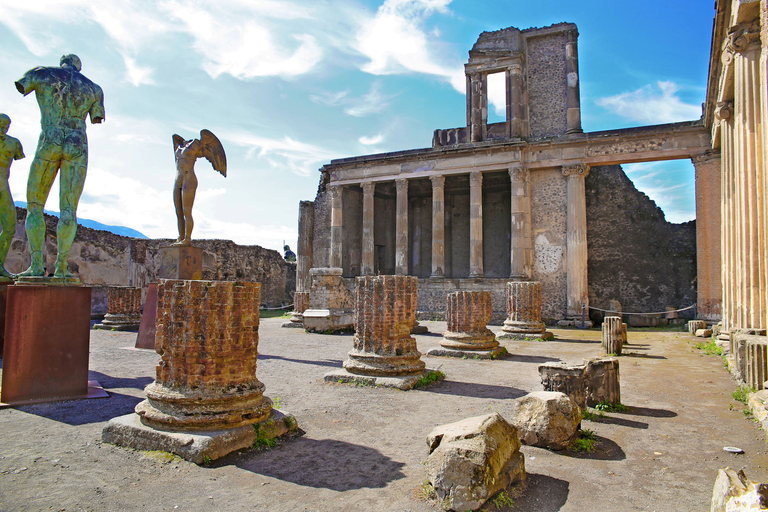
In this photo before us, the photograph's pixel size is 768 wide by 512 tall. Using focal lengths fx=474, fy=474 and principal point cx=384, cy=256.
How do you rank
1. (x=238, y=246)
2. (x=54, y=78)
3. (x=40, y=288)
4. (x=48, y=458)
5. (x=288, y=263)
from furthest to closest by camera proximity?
(x=288, y=263) < (x=238, y=246) < (x=54, y=78) < (x=40, y=288) < (x=48, y=458)

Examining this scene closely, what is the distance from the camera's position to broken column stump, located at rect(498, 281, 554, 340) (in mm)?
11898

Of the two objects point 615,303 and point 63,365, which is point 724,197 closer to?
point 615,303

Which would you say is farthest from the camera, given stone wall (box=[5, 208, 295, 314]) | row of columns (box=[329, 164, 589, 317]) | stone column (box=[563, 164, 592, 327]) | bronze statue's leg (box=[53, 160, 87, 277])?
row of columns (box=[329, 164, 589, 317])

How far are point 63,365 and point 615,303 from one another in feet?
64.4

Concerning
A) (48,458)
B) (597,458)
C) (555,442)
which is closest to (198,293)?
(48,458)

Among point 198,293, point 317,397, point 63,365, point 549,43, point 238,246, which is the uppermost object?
point 549,43

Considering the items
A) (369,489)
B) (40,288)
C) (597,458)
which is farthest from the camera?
(40,288)

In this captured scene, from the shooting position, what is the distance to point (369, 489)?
2.93 m

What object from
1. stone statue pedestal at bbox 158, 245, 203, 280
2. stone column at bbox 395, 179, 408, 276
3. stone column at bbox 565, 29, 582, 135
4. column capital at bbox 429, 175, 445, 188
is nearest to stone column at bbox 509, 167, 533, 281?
stone column at bbox 565, 29, 582, 135

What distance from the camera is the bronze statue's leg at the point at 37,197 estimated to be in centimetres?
536

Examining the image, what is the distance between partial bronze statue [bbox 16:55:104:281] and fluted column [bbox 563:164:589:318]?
1608 cm

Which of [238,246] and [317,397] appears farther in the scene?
[238,246]

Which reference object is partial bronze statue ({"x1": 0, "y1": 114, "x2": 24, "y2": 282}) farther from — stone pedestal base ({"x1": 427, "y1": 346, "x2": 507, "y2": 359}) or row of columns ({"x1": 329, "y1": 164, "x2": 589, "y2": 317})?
row of columns ({"x1": 329, "y1": 164, "x2": 589, "y2": 317})

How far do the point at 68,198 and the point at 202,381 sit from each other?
340 centimetres
